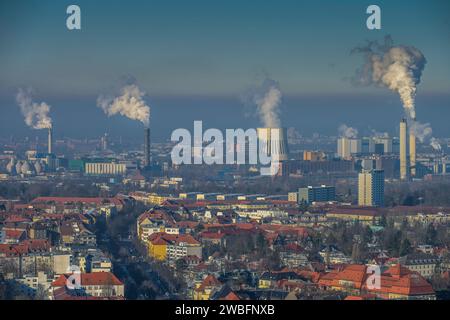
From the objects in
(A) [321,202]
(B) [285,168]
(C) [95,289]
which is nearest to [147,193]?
(A) [321,202]

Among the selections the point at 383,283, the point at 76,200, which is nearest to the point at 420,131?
the point at 76,200

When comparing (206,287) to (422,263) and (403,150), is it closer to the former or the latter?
(422,263)

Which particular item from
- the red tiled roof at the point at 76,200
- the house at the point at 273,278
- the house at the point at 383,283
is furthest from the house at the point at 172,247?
the red tiled roof at the point at 76,200

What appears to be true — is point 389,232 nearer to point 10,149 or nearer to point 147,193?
point 147,193

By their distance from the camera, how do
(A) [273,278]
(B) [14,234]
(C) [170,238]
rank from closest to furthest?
(A) [273,278]
(C) [170,238]
(B) [14,234]

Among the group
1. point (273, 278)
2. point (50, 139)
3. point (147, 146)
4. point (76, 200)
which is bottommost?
point (273, 278)

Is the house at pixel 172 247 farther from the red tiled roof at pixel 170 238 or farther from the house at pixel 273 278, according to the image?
the house at pixel 273 278

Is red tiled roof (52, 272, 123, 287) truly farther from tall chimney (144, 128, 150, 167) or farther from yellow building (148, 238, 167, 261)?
tall chimney (144, 128, 150, 167)
